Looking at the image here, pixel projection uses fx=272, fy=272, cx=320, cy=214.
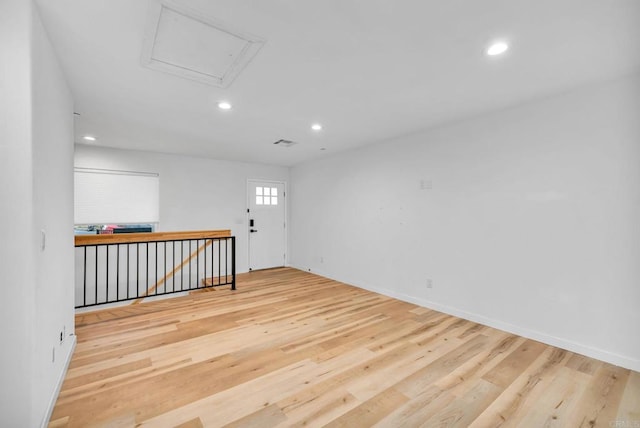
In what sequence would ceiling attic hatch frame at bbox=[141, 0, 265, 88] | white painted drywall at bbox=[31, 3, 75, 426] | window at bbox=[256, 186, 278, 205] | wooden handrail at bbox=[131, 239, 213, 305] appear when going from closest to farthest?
white painted drywall at bbox=[31, 3, 75, 426]
ceiling attic hatch frame at bbox=[141, 0, 265, 88]
wooden handrail at bbox=[131, 239, 213, 305]
window at bbox=[256, 186, 278, 205]

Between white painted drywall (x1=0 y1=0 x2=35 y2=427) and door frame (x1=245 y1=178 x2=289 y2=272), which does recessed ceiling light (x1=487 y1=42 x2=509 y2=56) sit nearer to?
white painted drywall (x1=0 y1=0 x2=35 y2=427)

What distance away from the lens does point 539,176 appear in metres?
2.85

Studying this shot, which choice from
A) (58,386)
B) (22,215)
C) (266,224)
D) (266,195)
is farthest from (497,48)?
(266,224)

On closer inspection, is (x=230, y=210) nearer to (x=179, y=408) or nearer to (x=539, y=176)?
(x=179, y=408)

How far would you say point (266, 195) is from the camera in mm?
6621

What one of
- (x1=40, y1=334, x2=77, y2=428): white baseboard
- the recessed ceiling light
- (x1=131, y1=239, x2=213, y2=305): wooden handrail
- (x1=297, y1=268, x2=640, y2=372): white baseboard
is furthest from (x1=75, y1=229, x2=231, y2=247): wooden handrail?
the recessed ceiling light

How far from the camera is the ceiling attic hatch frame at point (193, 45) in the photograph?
166 cm

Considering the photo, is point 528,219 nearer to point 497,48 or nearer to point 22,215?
point 497,48

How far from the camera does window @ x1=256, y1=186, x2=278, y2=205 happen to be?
6.50 metres

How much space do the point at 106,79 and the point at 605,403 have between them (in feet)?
15.4

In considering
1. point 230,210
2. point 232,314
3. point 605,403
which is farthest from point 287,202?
point 605,403

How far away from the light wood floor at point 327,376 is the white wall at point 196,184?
7.97 ft

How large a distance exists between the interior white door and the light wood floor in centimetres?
294

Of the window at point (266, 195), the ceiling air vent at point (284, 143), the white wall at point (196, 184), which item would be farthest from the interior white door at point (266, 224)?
the ceiling air vent at point (284, 143)
